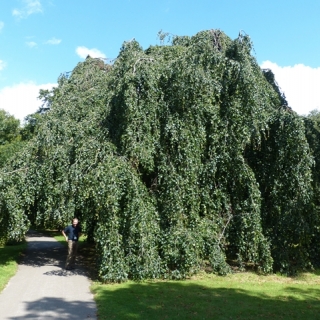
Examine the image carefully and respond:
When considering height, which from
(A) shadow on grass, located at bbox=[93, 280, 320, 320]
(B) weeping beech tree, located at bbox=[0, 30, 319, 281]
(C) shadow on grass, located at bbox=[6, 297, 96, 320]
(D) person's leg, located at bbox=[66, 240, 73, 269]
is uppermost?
(B) weeping beech tree, located at bbox=[0, 30, 319, 281]

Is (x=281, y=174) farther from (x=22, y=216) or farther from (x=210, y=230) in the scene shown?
(x=22, y=216)

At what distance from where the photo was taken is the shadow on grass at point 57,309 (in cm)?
607

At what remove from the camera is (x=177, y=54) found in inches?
447

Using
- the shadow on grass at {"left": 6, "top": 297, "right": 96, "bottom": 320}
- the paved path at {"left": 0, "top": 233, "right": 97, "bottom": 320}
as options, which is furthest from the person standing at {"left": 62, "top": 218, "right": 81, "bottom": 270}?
the shadow on grass at {"left": 6, "top": 297, "right": 96, "bottom": 320}

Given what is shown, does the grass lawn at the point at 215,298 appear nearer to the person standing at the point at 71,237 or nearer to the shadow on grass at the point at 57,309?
the shadow on grass at the point at 57,309

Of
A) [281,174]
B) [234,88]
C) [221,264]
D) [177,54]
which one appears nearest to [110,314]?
[221,264]

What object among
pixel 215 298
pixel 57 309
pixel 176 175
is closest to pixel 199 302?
pixel 215 298

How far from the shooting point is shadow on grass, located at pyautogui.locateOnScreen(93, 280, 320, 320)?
20.8 feet

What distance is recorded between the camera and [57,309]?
6.46 metres

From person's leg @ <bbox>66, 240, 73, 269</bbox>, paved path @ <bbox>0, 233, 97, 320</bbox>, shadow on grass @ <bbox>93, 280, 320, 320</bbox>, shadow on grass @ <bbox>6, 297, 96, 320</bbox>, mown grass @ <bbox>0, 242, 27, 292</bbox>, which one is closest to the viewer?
shadow on grass @ <bbox>6, 297, 96, 320</bbox>

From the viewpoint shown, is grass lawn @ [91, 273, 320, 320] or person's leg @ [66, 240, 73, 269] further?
person's leg @ [66, 240, 73, 269]

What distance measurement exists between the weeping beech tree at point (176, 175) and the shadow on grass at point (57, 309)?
62.8 inches

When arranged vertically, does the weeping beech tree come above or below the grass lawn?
above

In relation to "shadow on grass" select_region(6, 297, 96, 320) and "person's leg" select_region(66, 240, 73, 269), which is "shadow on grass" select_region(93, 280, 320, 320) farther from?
"person's leg" select_region(66, 240, 73, 269)
